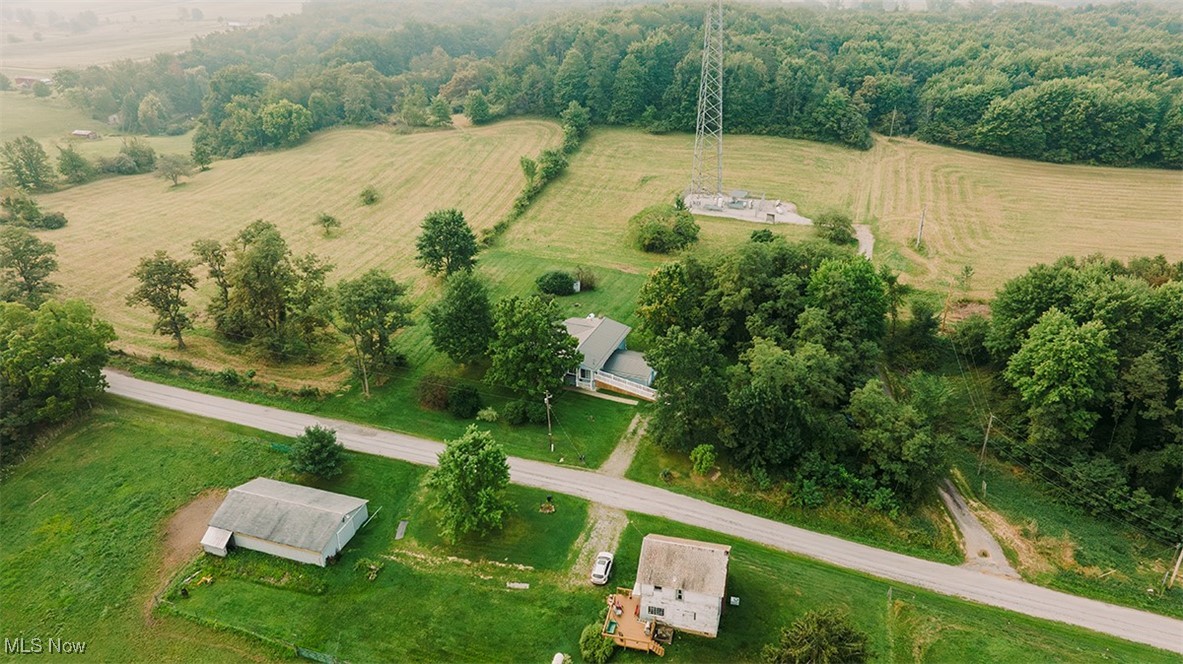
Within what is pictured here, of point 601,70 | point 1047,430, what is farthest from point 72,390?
point 601,70

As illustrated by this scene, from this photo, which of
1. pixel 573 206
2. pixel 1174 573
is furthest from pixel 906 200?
pixel 1174 573

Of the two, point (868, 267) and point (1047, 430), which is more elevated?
point (868, 267)

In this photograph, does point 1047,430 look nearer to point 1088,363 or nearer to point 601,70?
point 1088,363

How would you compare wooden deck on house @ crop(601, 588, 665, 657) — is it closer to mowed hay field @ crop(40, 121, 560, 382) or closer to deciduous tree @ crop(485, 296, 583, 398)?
deciduous tree @ crop(485, 296, 583, 398)

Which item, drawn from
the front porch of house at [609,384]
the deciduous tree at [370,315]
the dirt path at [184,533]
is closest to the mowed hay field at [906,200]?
the front porch of house at [609,384]

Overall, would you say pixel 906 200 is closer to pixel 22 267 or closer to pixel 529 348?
pixel 529 348

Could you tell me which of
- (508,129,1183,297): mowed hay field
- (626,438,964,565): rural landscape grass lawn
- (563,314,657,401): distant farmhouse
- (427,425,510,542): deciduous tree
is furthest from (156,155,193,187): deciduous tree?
(626,438,964,565): rural landscape grass lawn
